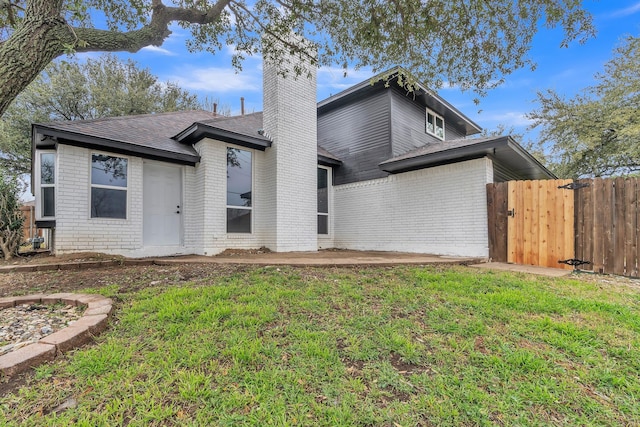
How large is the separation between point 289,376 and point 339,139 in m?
9.33

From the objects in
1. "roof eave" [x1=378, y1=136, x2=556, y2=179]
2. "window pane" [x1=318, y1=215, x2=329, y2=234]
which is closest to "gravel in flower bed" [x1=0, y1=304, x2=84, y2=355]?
"window pane" [x1=318, y1=215, x2=329, y2=234]

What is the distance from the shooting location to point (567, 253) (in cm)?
565

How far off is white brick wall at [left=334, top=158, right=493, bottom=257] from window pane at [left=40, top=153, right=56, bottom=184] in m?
7.19

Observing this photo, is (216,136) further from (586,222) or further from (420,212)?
(586,222)

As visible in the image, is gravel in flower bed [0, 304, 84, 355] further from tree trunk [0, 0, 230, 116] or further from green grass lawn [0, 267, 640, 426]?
tree trunk [0, 0, 230, 116]

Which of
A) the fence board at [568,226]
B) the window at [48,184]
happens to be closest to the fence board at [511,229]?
the fence board at [568,226]

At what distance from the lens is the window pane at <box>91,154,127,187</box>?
6.17 meters

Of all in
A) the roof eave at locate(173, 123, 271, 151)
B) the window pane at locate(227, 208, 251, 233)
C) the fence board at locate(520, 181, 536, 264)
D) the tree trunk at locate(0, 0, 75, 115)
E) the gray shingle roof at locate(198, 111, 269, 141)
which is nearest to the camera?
the tree trunk at locate(0, 0, 75, 115)

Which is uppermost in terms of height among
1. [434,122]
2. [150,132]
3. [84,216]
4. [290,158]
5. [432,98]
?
[432,98]

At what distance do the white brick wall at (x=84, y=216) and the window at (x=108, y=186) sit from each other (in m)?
0.10

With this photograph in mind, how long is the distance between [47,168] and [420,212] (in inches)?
341

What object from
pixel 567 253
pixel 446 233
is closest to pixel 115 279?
pixel 446 233

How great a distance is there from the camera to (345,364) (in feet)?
6.61

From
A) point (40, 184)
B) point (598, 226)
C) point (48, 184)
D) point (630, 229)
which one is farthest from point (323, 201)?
point (630, 229)
